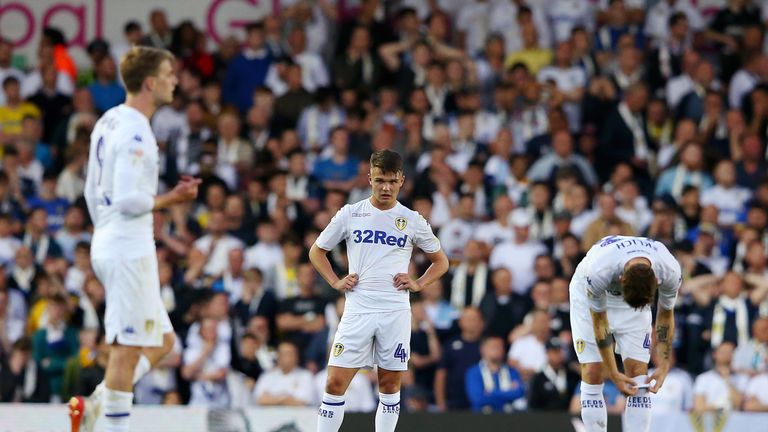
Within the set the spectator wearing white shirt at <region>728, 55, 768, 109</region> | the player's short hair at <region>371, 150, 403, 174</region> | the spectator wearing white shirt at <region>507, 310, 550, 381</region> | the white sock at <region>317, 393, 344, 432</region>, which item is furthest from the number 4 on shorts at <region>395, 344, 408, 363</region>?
the spectator wearing white shirt at <region>728, 55, 768, 109</region>

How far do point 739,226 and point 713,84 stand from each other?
3.03 meters

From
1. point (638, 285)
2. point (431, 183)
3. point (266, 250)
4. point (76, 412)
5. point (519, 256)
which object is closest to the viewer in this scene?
point (638, 285)

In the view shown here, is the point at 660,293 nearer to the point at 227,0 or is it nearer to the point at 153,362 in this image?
the point at 153,362

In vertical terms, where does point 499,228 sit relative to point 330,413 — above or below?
above

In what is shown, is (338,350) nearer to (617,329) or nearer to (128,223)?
(617,329)

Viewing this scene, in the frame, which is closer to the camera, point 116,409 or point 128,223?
point 116,409

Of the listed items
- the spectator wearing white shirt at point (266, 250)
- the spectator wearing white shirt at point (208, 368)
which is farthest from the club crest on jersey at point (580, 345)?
the spectator wearing white shirt at point (266, 250)

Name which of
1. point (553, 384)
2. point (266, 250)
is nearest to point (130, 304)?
point (553, 384)

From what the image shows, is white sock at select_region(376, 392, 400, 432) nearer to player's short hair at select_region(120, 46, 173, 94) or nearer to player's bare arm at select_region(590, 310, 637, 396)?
player's bare arm at select_region(590, 310, 637, 396)

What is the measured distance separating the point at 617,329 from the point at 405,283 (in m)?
1.74

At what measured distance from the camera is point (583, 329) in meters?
11.2

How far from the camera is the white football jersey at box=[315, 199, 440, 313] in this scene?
1090 cm

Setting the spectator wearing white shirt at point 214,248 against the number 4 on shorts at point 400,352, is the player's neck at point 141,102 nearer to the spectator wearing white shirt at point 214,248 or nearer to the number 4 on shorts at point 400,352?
the number 4 on shorts at point 400,352

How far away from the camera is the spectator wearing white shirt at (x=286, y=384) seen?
1609 cm
